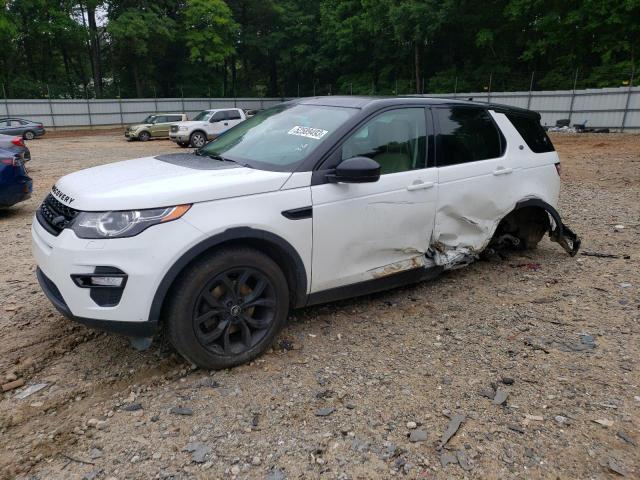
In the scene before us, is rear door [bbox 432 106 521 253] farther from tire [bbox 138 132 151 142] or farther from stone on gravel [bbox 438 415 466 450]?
tire [bbox 138 132 151 142]

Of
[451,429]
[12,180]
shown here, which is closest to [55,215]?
[451,429]

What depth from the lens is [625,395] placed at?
114 inches

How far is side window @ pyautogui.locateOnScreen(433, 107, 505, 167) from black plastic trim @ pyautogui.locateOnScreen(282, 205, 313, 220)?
1.34 metres

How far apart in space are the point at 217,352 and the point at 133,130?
24.5 metres

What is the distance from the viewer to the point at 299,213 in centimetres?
320

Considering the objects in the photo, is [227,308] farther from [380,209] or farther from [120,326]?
[380,209]

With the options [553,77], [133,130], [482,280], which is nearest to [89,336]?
[482,280]

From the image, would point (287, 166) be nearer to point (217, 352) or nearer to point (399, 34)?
point (217, 352)

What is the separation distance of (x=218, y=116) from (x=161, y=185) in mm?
20916

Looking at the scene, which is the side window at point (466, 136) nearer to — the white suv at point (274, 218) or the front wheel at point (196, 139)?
the white suv at point (274, 218)

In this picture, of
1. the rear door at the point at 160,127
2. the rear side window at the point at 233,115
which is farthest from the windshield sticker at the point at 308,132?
the rear door at the point at 160,127

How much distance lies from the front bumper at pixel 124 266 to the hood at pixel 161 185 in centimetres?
18

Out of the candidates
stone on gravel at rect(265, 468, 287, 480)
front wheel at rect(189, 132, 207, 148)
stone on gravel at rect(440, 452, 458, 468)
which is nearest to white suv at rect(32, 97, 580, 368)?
stone on gravel at rect(265, 468, 287, 480)

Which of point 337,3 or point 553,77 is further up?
point 337,3
